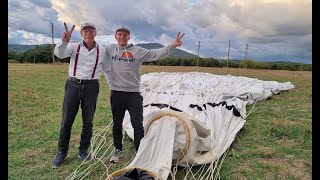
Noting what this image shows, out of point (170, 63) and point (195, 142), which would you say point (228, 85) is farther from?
point (170, 63)

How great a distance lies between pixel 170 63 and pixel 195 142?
2976 cm

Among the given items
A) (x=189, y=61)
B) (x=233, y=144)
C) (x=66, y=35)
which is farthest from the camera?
(x=189, y=61)

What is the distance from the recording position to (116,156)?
4.38 metres

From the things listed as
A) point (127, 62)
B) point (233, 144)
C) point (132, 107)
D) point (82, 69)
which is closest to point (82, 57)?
point (82, 69)

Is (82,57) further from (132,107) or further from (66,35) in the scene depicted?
(132,107)

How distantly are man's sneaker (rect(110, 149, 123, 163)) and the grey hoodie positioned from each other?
88 centimetres

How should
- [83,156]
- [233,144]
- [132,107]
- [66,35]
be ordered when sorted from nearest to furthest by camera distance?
[66,35] < [132,107] < [83,156] < [233,144]

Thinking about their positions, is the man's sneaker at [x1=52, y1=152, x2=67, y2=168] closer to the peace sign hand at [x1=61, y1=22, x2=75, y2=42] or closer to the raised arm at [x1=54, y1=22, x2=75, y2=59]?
the raised arm at [x1=54, y1=22, x2=75, y2=59]

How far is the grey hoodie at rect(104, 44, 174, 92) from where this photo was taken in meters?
4.18

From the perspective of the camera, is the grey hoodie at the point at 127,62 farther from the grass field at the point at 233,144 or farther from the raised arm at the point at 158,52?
the grass field at the point at 233,144

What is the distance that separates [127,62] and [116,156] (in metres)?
1.29

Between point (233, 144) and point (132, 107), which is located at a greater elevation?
point (132, 107)

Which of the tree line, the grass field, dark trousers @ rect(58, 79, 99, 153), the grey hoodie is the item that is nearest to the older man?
dark trousers @ rect(58, 79, 99, 153)

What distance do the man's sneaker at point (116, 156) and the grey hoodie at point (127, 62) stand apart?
885 millimetres
